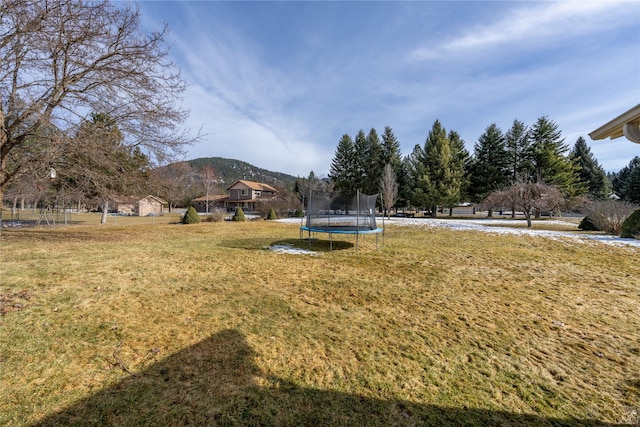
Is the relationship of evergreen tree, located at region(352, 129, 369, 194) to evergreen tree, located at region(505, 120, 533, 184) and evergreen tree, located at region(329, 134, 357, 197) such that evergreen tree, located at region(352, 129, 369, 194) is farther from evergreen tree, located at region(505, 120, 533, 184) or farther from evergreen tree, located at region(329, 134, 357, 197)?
evergreen tree, located at region(505, 120, 533, 184)

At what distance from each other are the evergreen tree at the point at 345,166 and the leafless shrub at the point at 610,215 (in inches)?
1134

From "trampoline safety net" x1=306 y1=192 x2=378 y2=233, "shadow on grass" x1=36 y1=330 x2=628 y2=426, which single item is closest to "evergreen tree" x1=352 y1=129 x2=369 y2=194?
"trampoline safety net" x1=306 y1=192 x2=378 y2=233

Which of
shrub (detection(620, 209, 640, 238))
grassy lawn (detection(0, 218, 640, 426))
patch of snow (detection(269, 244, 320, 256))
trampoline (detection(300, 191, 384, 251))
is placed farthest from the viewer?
shrub (detection(620, 209, 640, 238))

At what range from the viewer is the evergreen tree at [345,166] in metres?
41.4

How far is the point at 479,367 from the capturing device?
249 centimetres

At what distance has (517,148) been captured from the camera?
1286 inches

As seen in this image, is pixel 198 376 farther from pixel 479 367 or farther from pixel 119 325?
pixel 479 367

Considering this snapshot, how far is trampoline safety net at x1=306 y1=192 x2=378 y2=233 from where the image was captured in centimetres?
927

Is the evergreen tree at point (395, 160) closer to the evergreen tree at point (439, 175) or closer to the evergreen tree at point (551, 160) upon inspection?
the evergreen tree at point (439, 175)

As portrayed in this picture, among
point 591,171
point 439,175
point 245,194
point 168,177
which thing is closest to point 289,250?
point 168,177

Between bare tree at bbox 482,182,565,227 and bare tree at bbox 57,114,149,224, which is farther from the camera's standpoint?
bare tree at bbox 482,182,565,227

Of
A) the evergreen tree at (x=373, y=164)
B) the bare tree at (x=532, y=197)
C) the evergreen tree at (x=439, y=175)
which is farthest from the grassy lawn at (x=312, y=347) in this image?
the evergreen tree at (x=373, y=164)

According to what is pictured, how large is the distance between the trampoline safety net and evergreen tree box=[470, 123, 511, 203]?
98.7 feet

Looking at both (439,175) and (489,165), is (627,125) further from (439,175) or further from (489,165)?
(489,165)
